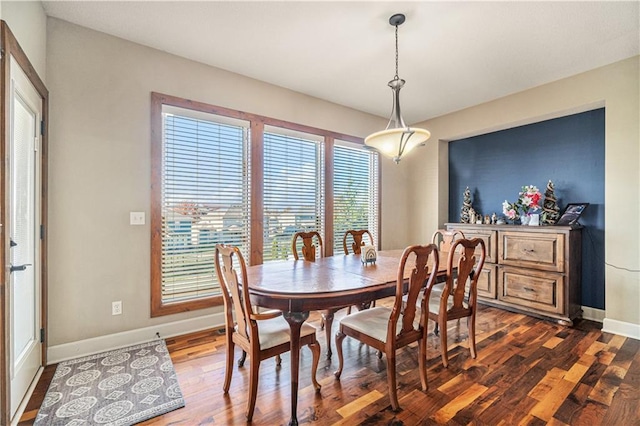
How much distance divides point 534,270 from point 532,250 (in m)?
0.24

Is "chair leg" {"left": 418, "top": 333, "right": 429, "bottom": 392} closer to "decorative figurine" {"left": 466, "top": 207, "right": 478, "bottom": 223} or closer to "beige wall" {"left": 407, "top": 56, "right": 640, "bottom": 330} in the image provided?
"beige wall" {"left": 407, "top": 56, "right": 640, "bottom": 330}

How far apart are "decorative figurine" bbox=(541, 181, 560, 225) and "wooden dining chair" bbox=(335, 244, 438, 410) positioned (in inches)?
94.5

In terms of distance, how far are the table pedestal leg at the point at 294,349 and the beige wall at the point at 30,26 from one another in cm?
229

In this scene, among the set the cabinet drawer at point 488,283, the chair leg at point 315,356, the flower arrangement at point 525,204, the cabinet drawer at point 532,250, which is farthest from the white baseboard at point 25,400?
the flower arrangement at point 525,204

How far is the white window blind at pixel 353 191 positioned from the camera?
4.41 m

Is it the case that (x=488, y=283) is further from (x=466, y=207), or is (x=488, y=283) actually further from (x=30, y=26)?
(x=30, y=26)

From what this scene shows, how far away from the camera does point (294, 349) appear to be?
1.75 metres

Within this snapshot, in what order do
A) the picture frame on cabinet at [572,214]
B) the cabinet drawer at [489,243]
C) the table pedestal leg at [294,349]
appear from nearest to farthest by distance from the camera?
the table pedestal leg at [294,349] < the picture frame on cabinet at [572,214] < the cabinet drawer at [489,243]

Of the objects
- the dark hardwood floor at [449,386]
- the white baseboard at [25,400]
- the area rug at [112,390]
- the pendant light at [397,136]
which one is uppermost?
the pendant light at [397,136]

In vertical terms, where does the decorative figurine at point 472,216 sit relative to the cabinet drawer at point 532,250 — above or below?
above

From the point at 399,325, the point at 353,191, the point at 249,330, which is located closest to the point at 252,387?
the point at 249,330

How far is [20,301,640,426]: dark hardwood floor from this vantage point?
5.95ft

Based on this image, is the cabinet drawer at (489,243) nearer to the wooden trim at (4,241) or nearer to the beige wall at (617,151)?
the beige wall at (617,151)

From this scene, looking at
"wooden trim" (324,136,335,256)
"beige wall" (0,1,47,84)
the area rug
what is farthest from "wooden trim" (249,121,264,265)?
"beige wall" (0,1,47,84)
